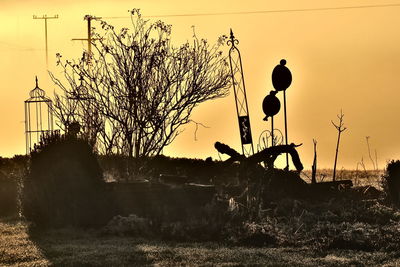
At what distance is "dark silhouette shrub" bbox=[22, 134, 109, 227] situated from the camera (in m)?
22.8

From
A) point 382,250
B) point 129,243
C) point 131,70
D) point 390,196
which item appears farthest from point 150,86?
point 382,250

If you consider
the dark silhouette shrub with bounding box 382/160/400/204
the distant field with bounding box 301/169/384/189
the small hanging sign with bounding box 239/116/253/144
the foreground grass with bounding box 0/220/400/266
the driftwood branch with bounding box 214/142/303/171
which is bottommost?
the foreground grass with bounding box 0/220/400/266

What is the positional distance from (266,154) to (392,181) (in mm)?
3307

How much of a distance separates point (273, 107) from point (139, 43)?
5.68m

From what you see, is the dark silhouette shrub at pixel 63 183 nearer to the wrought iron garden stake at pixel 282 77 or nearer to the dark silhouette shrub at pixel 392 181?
the wrought iron garden stake at pixel 282 77

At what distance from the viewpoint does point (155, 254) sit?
18.1 m

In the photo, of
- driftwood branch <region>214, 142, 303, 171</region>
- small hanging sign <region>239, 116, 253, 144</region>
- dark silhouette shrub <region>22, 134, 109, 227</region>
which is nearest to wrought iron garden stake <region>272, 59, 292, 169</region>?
small hanging sign <region>239, 116, 253, 144</region>

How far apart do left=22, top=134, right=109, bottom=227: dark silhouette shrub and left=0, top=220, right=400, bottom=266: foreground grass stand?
210 centimetres

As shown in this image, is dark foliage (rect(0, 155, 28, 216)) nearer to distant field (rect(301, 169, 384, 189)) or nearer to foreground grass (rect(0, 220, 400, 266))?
foreground grass (rect(0, 220, 400, 266))

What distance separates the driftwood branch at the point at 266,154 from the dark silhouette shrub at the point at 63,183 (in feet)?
16.9

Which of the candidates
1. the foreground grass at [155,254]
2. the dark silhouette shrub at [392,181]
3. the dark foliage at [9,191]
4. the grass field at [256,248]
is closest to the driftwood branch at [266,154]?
the dark silhouette shrub at [392,181]

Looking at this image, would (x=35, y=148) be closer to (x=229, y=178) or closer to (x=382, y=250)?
(x=229, y=178)

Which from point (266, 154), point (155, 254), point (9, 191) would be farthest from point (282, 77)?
point (155, 254)

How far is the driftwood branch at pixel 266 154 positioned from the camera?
26.8 m
